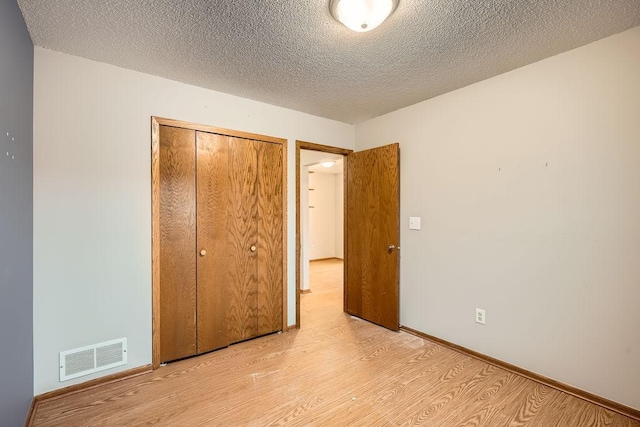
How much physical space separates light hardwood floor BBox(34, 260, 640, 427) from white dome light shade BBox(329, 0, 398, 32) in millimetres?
2233

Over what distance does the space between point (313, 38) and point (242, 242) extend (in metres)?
1.79

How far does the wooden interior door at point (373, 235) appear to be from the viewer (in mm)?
3002

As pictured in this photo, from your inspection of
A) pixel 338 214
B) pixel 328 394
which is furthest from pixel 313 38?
pixel 338 214

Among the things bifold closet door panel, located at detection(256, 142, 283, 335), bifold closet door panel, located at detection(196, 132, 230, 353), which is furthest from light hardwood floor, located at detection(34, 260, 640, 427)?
bifold closet door panel, located at detection(256, 142, 283, 335)

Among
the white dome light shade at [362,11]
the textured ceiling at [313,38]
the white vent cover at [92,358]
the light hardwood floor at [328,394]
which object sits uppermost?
the textured ceiling at [313,38]

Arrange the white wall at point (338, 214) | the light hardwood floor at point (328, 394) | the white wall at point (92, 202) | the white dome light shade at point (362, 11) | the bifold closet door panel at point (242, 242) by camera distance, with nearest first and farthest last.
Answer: the white dome light shade at point (362, 11), the light hardwood floor at point (328, 394), the white wall at point (92, 202), the bifold closet door panel at point (242, 242), the white wall at point (338, 214)

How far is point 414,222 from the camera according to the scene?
295 cm

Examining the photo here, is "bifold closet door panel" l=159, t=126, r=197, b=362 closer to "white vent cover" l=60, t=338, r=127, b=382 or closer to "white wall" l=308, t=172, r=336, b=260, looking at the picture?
"white vent cover" l=60, t=338, r=127, b=382

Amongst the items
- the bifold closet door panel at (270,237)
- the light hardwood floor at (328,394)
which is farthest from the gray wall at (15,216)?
the bifold closet door panel at (270,237)

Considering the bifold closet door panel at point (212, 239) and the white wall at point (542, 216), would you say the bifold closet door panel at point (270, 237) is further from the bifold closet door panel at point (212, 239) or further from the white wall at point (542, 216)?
the white wall at point (542, 216)

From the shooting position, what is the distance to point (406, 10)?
5.06ft

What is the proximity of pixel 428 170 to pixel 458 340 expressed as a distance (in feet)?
5.17

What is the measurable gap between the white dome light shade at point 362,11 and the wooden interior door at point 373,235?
155 cm

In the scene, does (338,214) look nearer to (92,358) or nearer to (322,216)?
(322,216)
